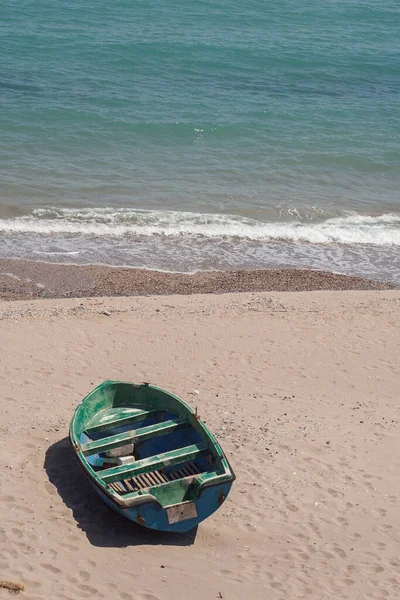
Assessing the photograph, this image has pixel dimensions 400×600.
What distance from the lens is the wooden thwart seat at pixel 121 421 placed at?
10164 millimetres

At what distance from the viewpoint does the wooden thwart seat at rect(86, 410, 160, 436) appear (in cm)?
1016

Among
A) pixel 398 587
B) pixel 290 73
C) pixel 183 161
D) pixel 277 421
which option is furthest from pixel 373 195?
pixel 398 587

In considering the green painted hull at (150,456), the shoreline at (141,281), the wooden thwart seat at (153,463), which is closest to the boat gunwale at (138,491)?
the green painted hull at (150,456)

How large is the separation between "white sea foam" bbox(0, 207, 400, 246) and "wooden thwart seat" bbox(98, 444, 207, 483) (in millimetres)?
10214

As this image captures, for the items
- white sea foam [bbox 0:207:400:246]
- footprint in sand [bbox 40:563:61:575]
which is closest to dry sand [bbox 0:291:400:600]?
footprint in sand [bbox 40:563:61:575]

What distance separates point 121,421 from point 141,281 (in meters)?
6.55

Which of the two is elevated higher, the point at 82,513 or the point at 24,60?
the point at 24,60

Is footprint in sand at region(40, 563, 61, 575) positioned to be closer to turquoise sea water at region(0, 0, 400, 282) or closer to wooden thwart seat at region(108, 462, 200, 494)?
wooden thwart seat at region(108, 462, 200, 494)

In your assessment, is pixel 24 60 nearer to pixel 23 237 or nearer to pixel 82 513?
pixel 23 237

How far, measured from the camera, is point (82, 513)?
9211 millimetres

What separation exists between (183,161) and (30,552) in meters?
16.6

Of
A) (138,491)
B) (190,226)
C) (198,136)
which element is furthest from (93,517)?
(198,136)

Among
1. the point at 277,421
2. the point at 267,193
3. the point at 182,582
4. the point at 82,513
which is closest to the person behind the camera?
the point at 182,582

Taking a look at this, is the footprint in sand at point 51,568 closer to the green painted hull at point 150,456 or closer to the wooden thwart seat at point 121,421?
the green painted hull at point 150,456
